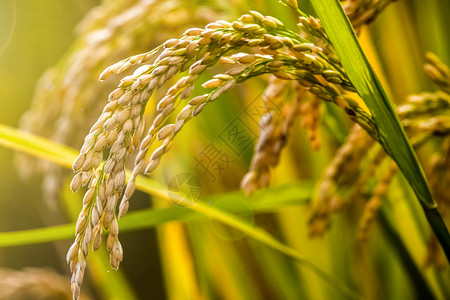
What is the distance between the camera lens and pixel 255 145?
0.74m

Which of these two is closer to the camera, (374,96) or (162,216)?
(374,96)

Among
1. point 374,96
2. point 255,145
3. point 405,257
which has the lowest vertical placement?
point 405,257

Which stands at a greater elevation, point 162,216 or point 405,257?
point 162,216

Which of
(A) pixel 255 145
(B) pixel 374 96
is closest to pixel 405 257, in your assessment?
(A) pixel 255 145

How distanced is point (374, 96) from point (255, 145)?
1.34 feet

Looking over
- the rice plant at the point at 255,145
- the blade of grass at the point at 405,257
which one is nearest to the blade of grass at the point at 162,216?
the rice plant at the point at 255,145

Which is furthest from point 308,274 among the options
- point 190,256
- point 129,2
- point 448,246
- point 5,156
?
point 5,156

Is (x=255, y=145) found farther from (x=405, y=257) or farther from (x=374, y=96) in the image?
(x=374, y=96)

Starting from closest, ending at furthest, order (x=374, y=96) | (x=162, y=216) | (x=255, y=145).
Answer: (x=374, y=96) → (x=162, y=216) → (x=255, y=145)

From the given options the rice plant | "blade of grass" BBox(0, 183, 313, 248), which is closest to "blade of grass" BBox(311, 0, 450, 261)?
the rice plant

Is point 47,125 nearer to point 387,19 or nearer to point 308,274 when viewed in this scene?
point 308,274

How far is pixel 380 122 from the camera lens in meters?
0.34

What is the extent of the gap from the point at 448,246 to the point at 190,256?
2.16 ft

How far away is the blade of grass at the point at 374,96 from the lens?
1.11ft
